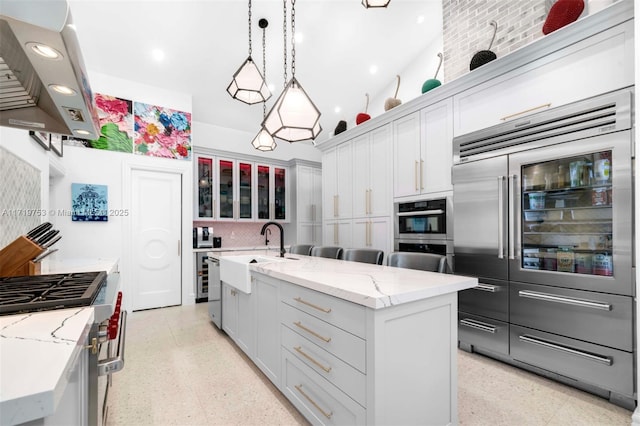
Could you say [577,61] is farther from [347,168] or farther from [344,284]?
[347,168]

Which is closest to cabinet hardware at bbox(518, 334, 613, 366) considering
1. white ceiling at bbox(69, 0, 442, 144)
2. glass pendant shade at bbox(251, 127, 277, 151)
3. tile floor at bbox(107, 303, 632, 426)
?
tile floor at bbox(107, 303, 632, 426)

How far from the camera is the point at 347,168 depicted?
4.48m

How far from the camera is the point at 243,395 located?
203 cm

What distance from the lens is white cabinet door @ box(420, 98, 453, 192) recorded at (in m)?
3.07

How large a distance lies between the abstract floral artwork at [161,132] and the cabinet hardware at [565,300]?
452cm

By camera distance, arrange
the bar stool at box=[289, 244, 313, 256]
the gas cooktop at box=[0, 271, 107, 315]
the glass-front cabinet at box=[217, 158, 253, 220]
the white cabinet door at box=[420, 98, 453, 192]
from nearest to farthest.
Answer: the gas cooktop at box=[0, 271, 107, 315], the white cabinet door at box=[420, 98, 453, 192], the bar stool at box=[289, 244, 313, 256], the glass-front cabinet at box=[217, 158, 253, 220]

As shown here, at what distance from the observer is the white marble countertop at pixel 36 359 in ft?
1.53

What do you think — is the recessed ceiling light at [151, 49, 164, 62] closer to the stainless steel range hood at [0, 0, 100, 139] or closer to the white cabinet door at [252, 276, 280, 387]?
the stainless steel range hood at [0, 0, 100, 139]

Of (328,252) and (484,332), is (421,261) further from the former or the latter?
(328,252)

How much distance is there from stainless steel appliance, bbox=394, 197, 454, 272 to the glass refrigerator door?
701 millimetres

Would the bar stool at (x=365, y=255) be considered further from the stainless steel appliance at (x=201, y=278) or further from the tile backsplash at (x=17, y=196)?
the stainless steel appliance at (x=201, y=278)

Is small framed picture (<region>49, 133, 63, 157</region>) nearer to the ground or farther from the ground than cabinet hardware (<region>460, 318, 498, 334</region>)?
farther from the ground

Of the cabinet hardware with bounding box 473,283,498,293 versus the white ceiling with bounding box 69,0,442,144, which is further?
the white ceiling with bounding box 69,0,442,144

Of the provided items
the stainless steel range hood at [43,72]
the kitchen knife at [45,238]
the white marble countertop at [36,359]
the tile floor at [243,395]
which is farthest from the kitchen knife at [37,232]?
the tile floor at [243,395]
